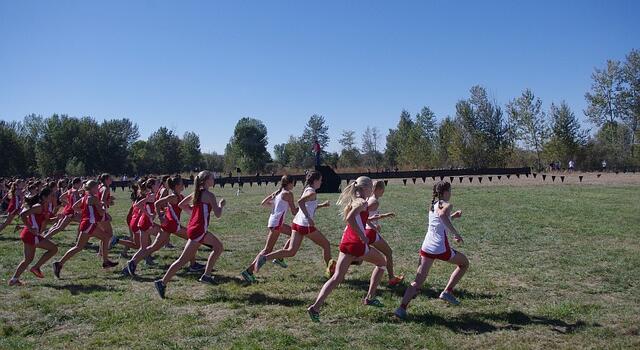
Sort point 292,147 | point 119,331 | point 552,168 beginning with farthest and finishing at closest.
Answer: point 292,147, point 552,168, point 119,331

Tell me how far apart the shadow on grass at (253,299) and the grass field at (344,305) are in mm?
16

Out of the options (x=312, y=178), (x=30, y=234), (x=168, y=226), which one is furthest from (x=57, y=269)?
(x=312, y=178)

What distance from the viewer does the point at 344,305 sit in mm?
6676

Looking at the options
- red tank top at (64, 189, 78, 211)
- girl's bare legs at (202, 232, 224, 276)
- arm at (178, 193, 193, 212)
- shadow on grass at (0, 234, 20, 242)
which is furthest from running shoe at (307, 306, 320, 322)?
shadow on grass at (0, 234, 20, 242)

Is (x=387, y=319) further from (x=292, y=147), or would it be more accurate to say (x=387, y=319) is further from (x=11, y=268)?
(x=292, y=147)

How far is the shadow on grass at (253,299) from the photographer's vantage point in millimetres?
6941

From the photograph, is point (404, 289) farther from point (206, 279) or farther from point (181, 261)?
point (181, 261)

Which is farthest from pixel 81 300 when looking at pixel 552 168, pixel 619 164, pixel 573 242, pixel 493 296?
pixel 619 164

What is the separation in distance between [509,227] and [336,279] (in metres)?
9.50

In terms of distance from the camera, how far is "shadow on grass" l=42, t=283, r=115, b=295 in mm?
7801

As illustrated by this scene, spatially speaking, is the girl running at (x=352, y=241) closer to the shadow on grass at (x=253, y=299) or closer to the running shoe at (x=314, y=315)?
the running shoe at (x=314, y=315)

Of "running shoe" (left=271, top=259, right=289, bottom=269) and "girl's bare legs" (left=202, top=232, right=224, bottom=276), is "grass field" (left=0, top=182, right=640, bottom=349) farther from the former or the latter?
"girl's bare legs" (left=202, top=232, right=224, bottom=276)

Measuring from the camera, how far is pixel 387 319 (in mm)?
6098

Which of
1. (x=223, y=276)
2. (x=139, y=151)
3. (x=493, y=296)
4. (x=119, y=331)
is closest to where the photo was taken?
(x=119, y=331)
